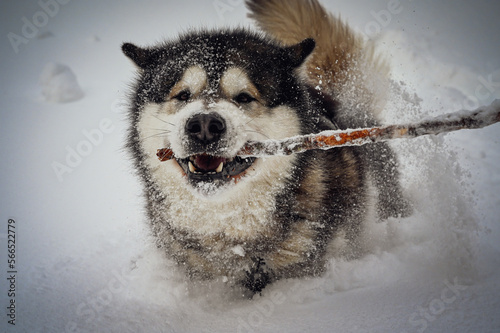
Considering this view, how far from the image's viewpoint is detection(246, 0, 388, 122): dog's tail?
2.83 m

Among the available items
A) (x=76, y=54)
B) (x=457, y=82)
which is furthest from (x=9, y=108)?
(x=457, y=82)

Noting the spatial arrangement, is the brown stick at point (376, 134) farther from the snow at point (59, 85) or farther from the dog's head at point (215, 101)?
the snow at point (59, 85)

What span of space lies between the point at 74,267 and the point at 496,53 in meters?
5.54

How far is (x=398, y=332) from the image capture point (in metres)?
1.09

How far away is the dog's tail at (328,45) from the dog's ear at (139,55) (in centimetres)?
126

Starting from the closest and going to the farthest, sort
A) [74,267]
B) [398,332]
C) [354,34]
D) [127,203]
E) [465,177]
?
1. [398,332]
2. [74,267]
3. [465,177]
4. [354,34]
5. [127,203]

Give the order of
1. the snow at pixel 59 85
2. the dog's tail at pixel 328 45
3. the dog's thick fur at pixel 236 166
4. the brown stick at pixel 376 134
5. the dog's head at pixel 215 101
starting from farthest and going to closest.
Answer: the snow at pixel 59 85
the dog's tail at pixel 328 45
the dog's thick fur at pixel 236 166
the dog's head at pixel 215 101
the brown stick at pixel 376 134

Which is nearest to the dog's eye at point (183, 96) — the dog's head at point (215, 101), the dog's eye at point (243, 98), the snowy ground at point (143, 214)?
the dog's head at point (215, 101)

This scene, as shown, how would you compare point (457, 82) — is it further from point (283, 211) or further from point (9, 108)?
point (9, 108)

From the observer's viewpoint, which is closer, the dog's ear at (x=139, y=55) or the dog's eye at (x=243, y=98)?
the dog's eye at (x=243, y=98)

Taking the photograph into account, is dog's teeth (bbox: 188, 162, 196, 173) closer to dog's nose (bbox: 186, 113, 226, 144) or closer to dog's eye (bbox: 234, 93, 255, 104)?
dog's nose (bbox: 186, 113, 226, 144)

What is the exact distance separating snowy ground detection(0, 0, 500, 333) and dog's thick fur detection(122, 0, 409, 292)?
0.18 metres

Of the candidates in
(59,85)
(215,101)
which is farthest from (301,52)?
(59,85)

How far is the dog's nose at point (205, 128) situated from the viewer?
144cm
